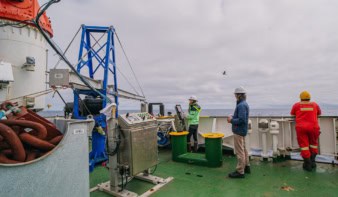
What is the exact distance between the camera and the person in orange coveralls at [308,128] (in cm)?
449

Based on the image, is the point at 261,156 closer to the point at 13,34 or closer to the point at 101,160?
the point at 101,160

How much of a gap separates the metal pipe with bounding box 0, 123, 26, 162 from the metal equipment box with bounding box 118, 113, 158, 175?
6.01 ft

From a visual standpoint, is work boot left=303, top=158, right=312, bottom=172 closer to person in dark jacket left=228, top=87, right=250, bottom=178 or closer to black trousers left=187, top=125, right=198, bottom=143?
person in dark jacket left=228, top=87, right=250, bottom=178

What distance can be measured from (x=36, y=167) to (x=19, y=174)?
0.12 m

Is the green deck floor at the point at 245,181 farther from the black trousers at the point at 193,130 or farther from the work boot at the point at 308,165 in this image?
the black trousers at the point at 193,130

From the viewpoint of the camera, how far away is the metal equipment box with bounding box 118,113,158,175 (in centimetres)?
344

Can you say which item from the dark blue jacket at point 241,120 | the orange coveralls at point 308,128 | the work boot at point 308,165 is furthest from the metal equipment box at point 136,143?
the work boot at point 308,165

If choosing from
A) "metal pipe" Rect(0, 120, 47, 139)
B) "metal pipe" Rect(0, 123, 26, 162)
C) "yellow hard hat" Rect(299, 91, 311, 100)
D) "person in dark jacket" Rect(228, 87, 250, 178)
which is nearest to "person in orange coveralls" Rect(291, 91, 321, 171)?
"yellow hard hat" Rect(299, 91, 311, 100)

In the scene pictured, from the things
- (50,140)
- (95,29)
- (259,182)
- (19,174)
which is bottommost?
(259,182)

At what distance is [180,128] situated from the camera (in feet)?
22.7

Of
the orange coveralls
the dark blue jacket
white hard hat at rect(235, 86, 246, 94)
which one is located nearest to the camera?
the dark blue jacket

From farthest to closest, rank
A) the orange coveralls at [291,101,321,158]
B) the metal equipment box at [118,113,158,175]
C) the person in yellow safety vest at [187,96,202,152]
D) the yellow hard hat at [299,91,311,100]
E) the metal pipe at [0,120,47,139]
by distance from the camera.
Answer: the person in yellow safety vest at [187,96,202,152], the yellow hard hat at [299,91,311,100], the orange coveralls at [291,101,321,158], the metal equipment box at [118,113,158,175], the metal pipe at [0,120,47,139]

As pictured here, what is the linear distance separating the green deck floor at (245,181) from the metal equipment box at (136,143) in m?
0.57

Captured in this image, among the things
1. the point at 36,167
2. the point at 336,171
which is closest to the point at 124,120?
the point at 36,167
